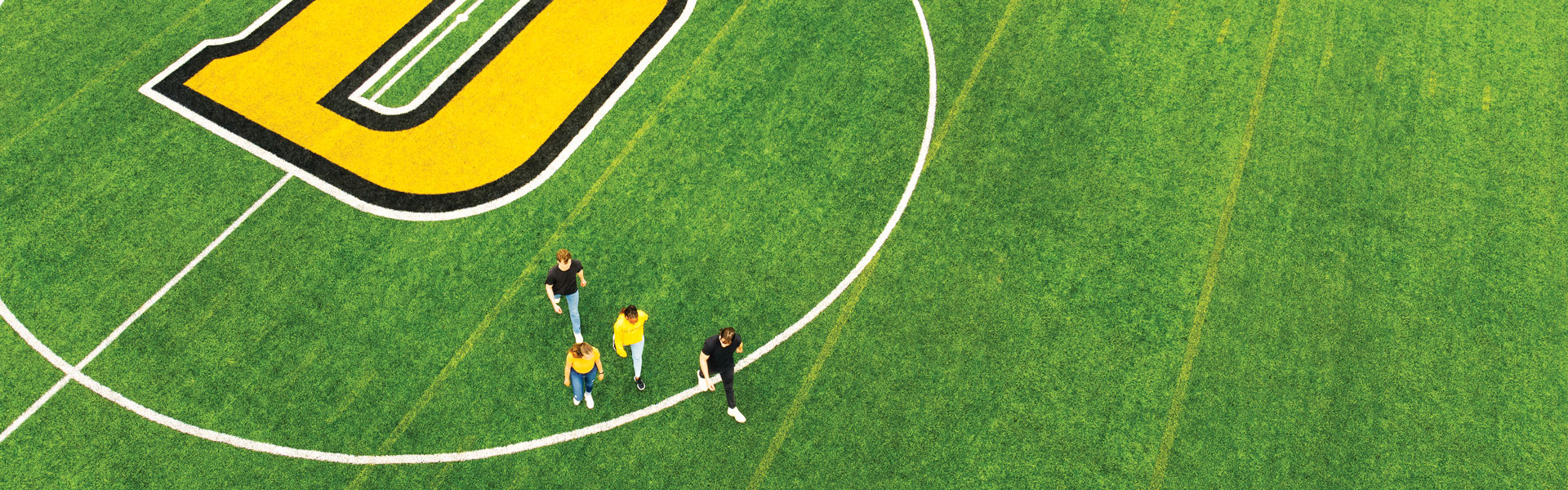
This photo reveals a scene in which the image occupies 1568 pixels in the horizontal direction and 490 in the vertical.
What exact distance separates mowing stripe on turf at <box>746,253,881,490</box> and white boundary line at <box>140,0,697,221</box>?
4.07 m

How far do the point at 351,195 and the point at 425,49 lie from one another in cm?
257

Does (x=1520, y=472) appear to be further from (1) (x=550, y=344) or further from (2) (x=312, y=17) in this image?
(2) (x=312, y=17)

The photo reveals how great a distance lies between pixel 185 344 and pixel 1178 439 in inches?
423

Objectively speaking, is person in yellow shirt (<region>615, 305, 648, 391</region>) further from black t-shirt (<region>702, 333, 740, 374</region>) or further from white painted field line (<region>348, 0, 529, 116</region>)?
white painted field line (<region>348, 0, 529, 116</region>)

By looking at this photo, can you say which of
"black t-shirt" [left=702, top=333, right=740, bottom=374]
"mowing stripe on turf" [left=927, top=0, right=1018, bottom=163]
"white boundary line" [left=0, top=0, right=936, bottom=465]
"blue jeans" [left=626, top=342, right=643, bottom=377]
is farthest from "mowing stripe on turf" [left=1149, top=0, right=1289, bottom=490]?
"blue jeans" [left=626, top=342, right=643, bottom=377]

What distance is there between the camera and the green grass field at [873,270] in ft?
27.1

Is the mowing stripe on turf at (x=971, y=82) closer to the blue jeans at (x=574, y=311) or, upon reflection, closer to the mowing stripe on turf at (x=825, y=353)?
the mowing stripe on turf at (x=825, y=353)

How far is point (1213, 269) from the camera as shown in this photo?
9.53 meters

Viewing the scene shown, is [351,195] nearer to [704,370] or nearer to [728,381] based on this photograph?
[704,370]

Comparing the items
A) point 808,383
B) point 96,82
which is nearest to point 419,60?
point 96,82

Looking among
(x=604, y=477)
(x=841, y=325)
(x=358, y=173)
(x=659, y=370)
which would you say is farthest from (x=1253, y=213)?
(x=358, y=173)

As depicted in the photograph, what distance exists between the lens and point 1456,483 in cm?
830

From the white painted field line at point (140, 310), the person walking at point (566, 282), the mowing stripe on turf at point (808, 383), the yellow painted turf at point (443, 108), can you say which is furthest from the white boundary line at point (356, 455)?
the yellow painted turf at point (443, 108)

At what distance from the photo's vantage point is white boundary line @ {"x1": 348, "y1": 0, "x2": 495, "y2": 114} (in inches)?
414
